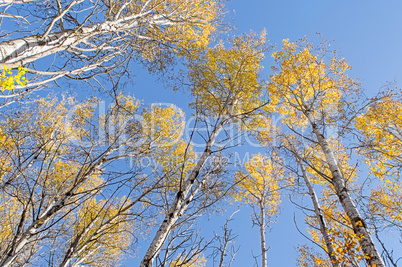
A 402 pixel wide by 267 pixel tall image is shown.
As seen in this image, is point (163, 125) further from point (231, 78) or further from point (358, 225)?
point (358, 225)

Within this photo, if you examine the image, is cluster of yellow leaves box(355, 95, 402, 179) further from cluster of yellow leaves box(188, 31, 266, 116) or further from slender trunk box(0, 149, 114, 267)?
slender trunk box(0, 149, 114, 267)

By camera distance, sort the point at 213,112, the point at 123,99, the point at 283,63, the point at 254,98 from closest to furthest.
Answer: the point at 213,112 < the point at 254,98 < the point at 283,63 < the point at 123,99

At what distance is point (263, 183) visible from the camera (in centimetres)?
853

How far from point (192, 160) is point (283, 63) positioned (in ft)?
16.0

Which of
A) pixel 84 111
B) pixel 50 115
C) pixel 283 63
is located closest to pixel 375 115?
pixel 283 63

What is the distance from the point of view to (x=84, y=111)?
25.6 ft

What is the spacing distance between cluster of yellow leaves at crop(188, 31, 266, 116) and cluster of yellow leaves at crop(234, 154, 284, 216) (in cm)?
341

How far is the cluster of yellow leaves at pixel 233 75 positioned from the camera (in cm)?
540

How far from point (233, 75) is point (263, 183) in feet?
15.8

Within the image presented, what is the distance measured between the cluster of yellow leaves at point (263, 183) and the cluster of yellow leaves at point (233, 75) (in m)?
3.41

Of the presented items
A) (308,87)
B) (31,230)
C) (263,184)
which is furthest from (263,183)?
(31,230)

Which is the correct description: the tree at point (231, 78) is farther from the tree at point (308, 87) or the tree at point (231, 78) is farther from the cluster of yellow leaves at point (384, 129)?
the cluster of yellow leaves at point (384, 129)

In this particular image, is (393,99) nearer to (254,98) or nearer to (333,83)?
(333,83)

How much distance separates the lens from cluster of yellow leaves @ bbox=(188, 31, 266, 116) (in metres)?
5.40
